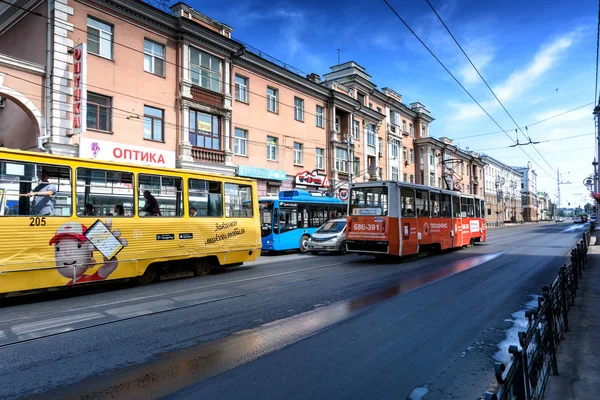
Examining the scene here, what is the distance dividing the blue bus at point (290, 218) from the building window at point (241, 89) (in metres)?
8.14

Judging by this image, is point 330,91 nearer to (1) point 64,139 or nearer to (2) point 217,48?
(2) point 217,48

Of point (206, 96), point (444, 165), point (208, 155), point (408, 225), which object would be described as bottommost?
point (408, 225)

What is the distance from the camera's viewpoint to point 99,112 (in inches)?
680

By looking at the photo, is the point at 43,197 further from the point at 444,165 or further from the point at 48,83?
the point at 444,165

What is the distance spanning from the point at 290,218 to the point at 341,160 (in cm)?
1601

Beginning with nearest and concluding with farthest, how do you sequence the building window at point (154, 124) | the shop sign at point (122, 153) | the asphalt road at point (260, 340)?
the asphalt road at point (260, 340) < the shop sign at point (122, 153) < the building window at point (154, 124)

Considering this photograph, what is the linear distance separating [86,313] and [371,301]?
5.43 m

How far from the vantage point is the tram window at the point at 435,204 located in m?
16.4

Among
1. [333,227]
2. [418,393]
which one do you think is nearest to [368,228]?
[333,227]

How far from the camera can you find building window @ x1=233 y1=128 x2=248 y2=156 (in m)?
23.9

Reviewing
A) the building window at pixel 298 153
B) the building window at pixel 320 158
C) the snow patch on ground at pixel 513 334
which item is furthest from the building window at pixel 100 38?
the snow patch on ground at pixel 513 334

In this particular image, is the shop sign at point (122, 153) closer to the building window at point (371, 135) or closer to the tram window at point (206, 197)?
the tram window at point (206, 197)

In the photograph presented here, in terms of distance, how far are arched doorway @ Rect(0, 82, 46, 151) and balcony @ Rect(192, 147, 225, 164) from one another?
711 centimetres

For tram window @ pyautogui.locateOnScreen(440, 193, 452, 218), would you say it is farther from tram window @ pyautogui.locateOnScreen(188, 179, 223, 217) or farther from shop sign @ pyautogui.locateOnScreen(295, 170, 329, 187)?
shop sign @ pyautogui.locateOnScreen(295, 170, 329, 187)
